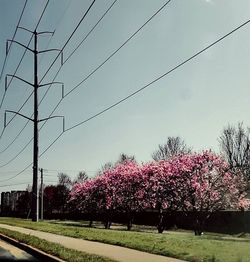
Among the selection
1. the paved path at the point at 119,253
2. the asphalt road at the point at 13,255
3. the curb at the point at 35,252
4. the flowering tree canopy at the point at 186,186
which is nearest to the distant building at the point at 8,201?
the flowering tree canopy at the point at 186,186

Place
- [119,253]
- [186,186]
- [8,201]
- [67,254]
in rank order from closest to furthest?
[67,254], [119,253], [186,186], [8,201]

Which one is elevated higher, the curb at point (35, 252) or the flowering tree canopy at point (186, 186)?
the flowering tree canopy at point (186, 186)

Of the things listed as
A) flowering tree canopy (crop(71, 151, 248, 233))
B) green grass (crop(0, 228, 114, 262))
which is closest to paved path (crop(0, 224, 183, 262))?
green grass (crop(0, 228, 114, 262))

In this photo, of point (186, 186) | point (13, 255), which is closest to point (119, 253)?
point (13, 255)

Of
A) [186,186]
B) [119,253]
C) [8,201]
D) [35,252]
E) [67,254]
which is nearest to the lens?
[67,254]

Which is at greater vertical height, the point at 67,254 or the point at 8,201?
the point at 8,201

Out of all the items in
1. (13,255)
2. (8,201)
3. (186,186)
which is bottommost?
(13,255)

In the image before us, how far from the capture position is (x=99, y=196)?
58.1 metres

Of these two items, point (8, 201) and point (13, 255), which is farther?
point (8, 201)

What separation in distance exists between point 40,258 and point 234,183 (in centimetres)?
3013

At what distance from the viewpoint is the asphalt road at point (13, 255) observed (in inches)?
611

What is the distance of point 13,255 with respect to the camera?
16.8 m

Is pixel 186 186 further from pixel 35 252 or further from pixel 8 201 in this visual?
pixel 8 201

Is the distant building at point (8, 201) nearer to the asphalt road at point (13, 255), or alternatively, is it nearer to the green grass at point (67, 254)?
the asphalt road at point (13, 255)
